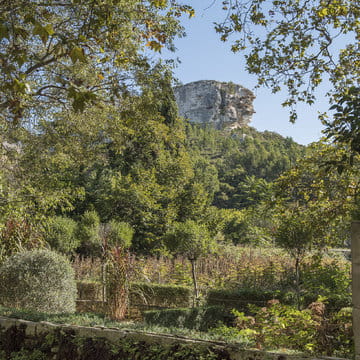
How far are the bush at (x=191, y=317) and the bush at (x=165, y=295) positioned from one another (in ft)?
6.12

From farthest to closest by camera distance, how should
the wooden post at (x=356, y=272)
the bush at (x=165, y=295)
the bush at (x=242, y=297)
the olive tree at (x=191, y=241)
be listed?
the olive tree at (x=191, y=241) → the bush at (x=165, y=295) → the bush at (x=242, y=297) → the wooden post at (x=356, y=272)

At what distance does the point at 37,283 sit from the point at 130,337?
3.40 m

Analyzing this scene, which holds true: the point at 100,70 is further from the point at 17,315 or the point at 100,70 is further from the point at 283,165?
the point at 283,165

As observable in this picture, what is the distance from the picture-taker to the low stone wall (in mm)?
3059

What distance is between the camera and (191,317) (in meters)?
6.67

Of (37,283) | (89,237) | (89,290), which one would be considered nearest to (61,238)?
(89,237)

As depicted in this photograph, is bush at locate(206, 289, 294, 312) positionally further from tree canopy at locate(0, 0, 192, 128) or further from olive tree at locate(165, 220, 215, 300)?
tree canopy at locate(0, 0, 192, 128)

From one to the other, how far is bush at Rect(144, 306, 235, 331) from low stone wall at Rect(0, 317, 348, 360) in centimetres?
222

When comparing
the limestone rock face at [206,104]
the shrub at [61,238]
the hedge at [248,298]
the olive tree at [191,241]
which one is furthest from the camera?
the limestone rock face at [206,104]

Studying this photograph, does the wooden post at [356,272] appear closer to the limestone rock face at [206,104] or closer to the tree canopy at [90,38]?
the tree canopy at [90,38]

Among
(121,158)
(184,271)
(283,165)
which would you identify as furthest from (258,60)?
(283,165)

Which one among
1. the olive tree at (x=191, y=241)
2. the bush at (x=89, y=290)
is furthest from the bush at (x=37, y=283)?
the olive tree at (x=191, y=241)

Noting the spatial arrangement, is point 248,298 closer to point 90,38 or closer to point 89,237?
point 90,38

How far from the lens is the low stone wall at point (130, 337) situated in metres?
3.06
